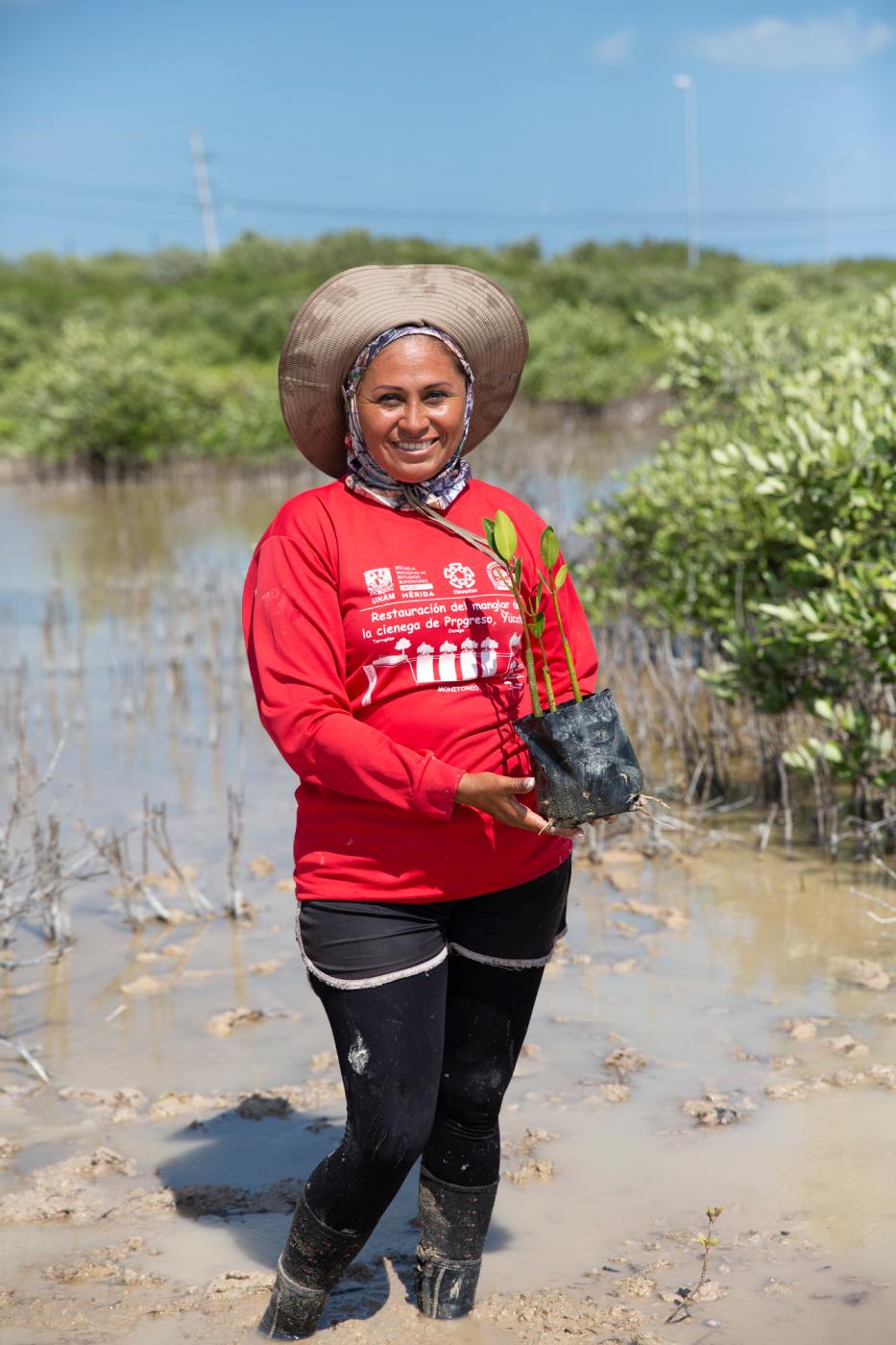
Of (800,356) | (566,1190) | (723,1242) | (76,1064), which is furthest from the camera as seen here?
(800,356)

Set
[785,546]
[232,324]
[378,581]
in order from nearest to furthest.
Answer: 1. [378,581]
2. [785,546]
3. [232,324]

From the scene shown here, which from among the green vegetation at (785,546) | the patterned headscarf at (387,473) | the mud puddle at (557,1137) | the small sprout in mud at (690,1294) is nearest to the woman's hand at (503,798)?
the patterned headscarf at (387,473)

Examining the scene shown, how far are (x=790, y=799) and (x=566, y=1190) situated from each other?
279cm

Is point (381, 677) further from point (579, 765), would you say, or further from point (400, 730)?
point (579, 765)

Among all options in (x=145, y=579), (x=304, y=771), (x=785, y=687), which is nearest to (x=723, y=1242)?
(x=304, y=771)

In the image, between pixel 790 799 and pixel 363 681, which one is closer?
pixel 363 681

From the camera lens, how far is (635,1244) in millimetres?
2729

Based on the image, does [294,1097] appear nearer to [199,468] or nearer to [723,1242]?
[723,1242]

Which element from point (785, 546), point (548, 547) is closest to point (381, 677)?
point (548, 547)

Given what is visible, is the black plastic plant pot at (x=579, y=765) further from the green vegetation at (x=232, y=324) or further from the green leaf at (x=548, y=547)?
the green vegetation at (x=232, y=324)

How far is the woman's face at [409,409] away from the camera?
2184 millimetres

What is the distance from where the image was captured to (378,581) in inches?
83.5

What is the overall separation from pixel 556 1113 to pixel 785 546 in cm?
330

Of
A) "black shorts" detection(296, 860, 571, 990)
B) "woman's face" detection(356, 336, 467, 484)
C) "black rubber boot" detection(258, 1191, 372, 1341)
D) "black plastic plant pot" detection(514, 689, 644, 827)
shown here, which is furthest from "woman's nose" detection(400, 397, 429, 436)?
"black rubber boot" detection(258, 1191, 372, 1341)
